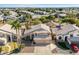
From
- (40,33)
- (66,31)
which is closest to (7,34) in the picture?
(40,33)

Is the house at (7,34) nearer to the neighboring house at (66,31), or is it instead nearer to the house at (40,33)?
the house at (40,33)

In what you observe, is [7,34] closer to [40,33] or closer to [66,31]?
[40,33]

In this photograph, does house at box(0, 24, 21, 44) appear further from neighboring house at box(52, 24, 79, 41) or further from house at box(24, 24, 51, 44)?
neighboring house at box(52, 24, 79, 41)

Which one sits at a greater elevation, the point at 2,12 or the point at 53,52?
the point at 2,12

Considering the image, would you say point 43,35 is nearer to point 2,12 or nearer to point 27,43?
point 27,43

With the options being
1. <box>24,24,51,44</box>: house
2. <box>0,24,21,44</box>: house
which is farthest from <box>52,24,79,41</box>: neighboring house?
<box>0,24,21,44</box>: house
